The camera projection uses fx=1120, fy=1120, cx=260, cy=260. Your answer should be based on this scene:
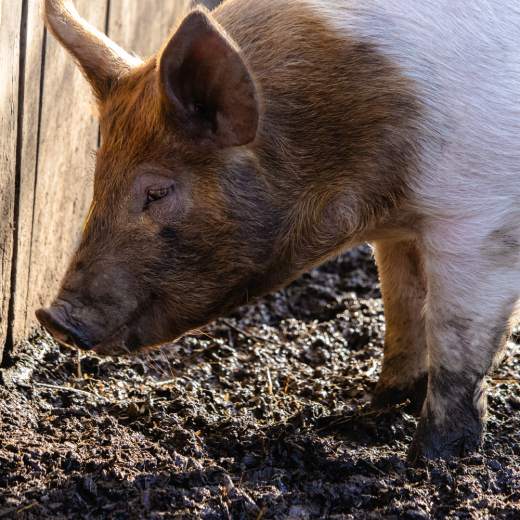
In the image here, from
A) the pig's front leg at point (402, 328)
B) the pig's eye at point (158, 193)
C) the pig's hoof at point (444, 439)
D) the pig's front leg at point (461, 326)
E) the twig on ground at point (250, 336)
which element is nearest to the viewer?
the pig's eye at point (158, 193)

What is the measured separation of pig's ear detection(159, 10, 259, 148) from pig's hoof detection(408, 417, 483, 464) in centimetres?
124

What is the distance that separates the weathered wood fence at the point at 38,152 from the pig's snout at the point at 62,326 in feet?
2.79

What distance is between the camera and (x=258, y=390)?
4602 millimetres

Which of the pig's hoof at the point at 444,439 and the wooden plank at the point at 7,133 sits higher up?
the wooden plank at the point at 7,133

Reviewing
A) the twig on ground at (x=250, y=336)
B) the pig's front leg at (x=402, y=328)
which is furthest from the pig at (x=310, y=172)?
the twig on ground at (x=250, y=336)

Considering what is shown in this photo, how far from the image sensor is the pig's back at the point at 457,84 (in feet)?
12.1

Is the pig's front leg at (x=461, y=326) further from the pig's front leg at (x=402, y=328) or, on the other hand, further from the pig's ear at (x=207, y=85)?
the pig's ear at (x=207, y=85)

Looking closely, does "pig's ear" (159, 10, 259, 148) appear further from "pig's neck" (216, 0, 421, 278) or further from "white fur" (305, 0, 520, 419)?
"white fur" (305, 0, 520, 419)

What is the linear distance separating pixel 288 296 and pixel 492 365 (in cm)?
190

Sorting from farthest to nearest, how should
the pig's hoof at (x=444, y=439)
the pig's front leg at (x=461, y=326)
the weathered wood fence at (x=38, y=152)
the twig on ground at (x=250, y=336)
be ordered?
the twig on ground at (x=250, y=336)
the weathered wood fence at (x=38, y=152)
the pig's hoof at (x=444, y=439)
the pig's front leg at (x=461, y=326)


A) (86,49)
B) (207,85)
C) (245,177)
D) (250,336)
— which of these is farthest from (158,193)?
(250,336)

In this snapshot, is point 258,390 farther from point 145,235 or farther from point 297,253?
point 145,235

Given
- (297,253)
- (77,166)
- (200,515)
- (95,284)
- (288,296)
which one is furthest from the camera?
(288,296)

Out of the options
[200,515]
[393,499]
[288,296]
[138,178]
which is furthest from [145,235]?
[288,296]
